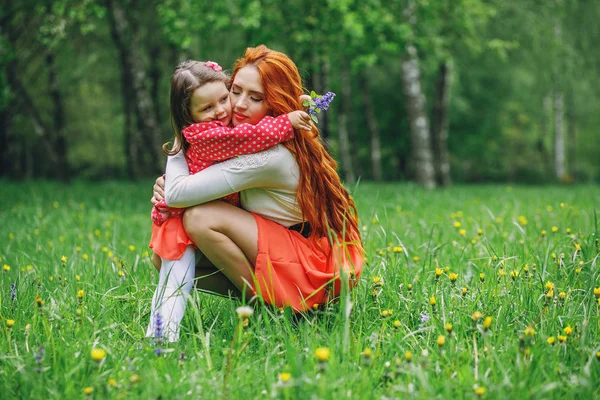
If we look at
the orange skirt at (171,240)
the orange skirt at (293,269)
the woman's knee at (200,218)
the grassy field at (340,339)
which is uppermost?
the woman's knee at (200,218)

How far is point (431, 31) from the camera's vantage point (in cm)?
1171

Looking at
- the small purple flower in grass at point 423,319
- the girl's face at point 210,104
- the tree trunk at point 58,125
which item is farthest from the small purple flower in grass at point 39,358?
the tree trunk at point 58,125

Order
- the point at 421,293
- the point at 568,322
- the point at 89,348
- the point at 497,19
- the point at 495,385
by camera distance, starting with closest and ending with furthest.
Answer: the point at 495,385 < the point at 89,348 < the point at 568,322 < the point at 421,293 < the point at 497,19

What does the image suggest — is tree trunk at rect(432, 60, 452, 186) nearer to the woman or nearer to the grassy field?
the grassy field

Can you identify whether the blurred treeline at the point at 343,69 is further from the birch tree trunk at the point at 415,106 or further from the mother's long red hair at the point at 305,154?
the mother's long red hair at the point at 305,154

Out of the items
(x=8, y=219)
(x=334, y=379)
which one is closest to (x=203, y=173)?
(x=334, y=379)

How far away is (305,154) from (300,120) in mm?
204

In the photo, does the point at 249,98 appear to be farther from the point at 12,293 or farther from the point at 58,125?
the point at 58,125

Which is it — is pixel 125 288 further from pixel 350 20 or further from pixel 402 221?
pixel 350 20

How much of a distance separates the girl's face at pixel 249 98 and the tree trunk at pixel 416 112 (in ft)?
28.2

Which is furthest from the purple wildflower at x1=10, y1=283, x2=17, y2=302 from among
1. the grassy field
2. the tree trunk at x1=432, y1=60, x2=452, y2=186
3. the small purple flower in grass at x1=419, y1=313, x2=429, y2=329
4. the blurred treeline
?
the tree trunk at x1=432, y1=60, x2=452, y2=186

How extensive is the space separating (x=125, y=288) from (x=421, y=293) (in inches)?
59.4

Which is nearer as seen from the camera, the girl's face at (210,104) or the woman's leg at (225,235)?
the woman's leg at (225,235)

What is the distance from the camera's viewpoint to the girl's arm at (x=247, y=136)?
256 cm
